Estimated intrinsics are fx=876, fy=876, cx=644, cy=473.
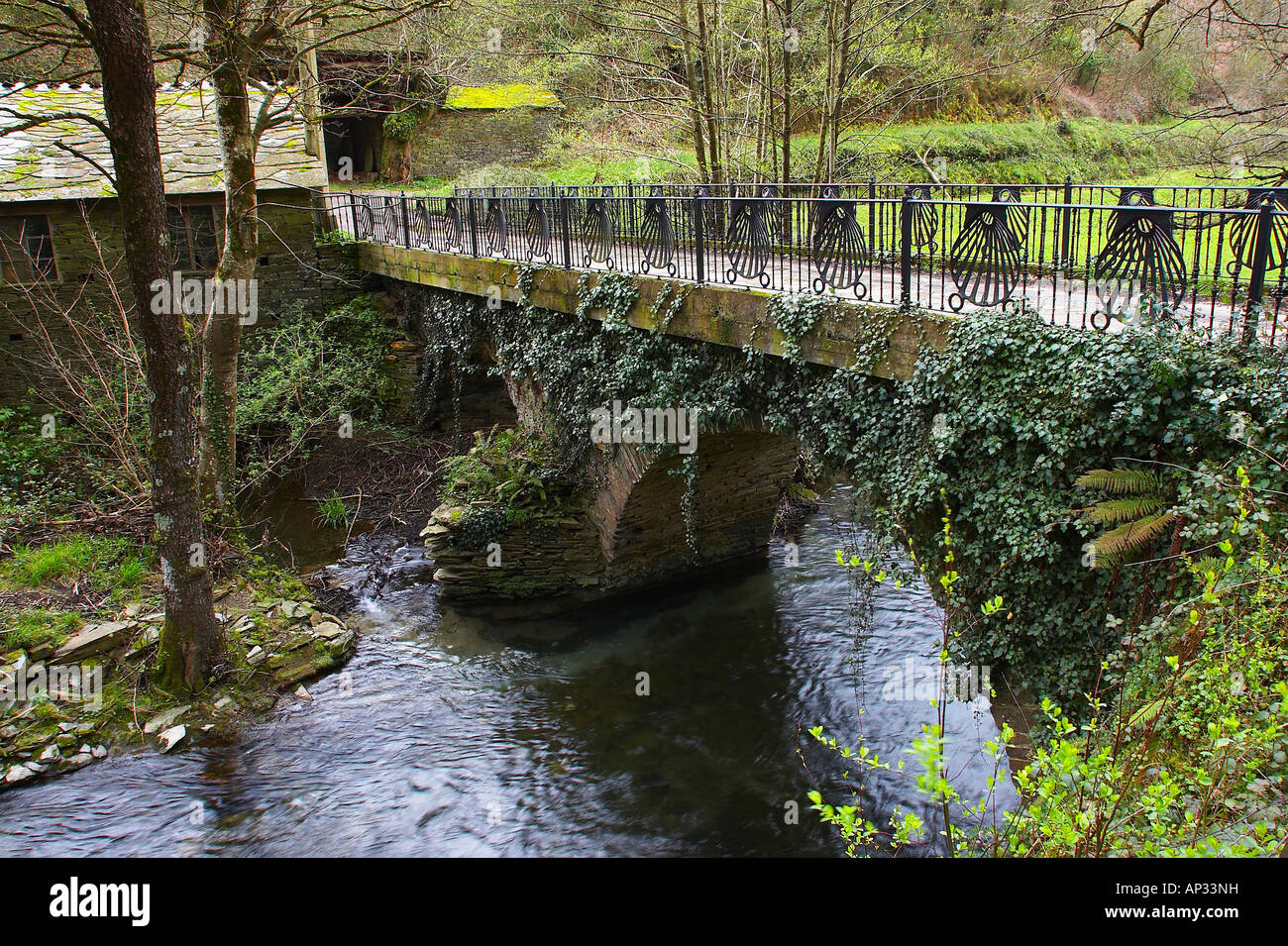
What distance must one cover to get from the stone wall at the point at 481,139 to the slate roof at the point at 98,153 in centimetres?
1019

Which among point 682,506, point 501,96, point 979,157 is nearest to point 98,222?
point 682,506

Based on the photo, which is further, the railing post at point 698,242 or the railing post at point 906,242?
the railing post at point 698,242

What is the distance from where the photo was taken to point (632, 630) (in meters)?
10.7

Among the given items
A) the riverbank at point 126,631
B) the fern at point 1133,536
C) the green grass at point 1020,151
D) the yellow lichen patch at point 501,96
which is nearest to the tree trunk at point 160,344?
the riverbank at point 126,631

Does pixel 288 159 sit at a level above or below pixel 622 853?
above

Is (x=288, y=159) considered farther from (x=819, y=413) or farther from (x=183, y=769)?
(x=819, y=413)

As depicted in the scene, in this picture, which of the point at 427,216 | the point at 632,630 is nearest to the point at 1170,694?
the point at 632,630

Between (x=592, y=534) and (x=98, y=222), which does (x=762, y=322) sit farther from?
(x=98, y=222)

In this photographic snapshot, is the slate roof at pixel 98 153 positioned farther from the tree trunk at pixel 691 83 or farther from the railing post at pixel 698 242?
the railing post at pixel 698 242

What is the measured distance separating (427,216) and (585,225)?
567 cm

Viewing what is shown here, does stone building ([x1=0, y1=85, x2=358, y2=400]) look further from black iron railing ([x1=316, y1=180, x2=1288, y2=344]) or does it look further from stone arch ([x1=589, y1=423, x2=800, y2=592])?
stone arch ([x1=589, y1=423, x2=800, y2=592])

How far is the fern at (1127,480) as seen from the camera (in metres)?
4.75

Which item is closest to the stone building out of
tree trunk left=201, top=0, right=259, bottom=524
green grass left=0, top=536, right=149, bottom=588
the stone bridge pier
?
tree trunk left=201, top=0, right=259, bottom=524

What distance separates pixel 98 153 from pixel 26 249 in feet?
7.45
